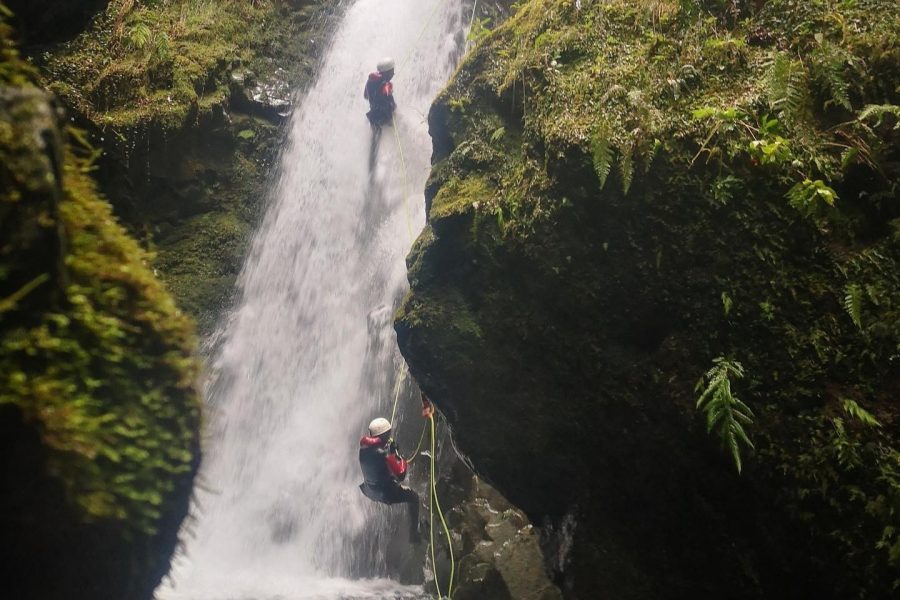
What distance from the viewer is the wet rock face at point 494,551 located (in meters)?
5.91

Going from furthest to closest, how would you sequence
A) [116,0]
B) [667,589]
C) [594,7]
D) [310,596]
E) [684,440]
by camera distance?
[116,0]
[310,596]
[594,7]
[667,589]
[684,440]

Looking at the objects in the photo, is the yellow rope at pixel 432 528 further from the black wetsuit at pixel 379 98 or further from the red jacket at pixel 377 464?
the black wetsuit at pixel 379 98

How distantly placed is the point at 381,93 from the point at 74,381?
1056cm

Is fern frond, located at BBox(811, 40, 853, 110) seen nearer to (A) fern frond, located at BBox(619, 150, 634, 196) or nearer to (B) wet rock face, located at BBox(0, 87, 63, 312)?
(A) fern frond, located at BBox(619, 150, 634, 196)

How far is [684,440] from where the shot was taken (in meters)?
3.74

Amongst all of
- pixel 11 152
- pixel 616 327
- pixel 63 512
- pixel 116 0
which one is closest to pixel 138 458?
pixel 63 512

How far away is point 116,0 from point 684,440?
11.7 meters

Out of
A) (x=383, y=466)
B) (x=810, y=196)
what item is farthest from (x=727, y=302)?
(x=383, y=466)

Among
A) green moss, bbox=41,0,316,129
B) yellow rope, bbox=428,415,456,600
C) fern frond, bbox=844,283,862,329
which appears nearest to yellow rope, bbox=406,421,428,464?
yellow rope, bbox=428,415,456,600

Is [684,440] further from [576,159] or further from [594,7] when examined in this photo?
[594,7]

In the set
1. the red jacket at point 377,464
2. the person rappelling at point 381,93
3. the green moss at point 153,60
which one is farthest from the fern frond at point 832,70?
the green moss at point 153,60

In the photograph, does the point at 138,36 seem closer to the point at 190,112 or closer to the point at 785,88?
the point at 190,112

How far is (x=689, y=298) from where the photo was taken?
A: 12.4ft

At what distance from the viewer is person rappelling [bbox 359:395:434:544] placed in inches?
289
